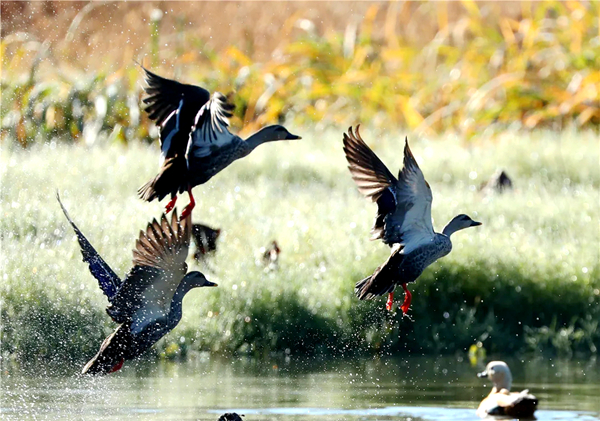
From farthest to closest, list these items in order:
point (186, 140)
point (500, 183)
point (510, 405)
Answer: point (500, 183), point (510, 405), point (186, 140)

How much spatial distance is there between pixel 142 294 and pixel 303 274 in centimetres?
326

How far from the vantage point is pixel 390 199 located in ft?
21.8

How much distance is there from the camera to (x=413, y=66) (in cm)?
1758

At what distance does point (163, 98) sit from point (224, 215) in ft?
13.2

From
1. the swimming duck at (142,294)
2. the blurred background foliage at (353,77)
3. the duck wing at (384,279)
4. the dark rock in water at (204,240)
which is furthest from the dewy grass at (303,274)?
the blurred background foliage at (353,77)

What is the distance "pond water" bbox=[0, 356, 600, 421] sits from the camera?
736 cm

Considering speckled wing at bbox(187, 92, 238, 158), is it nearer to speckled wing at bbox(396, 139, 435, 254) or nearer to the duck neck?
the duck neck

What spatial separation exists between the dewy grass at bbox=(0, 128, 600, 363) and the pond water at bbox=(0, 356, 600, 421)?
28 centimetres

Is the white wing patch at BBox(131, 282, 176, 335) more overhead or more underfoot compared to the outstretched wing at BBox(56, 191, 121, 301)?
more underfoot

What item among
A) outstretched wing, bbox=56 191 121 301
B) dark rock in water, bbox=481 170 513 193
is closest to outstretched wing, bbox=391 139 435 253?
outstretched wing, bbox=56 191 121 301

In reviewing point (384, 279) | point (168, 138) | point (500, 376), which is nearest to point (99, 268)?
point (168, 138)

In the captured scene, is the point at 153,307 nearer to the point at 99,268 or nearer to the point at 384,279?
the point at 99,268

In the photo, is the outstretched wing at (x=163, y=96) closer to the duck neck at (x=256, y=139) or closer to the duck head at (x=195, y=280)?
the duck neck at (x=256, y=139)

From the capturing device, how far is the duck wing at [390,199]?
21.6 ft
